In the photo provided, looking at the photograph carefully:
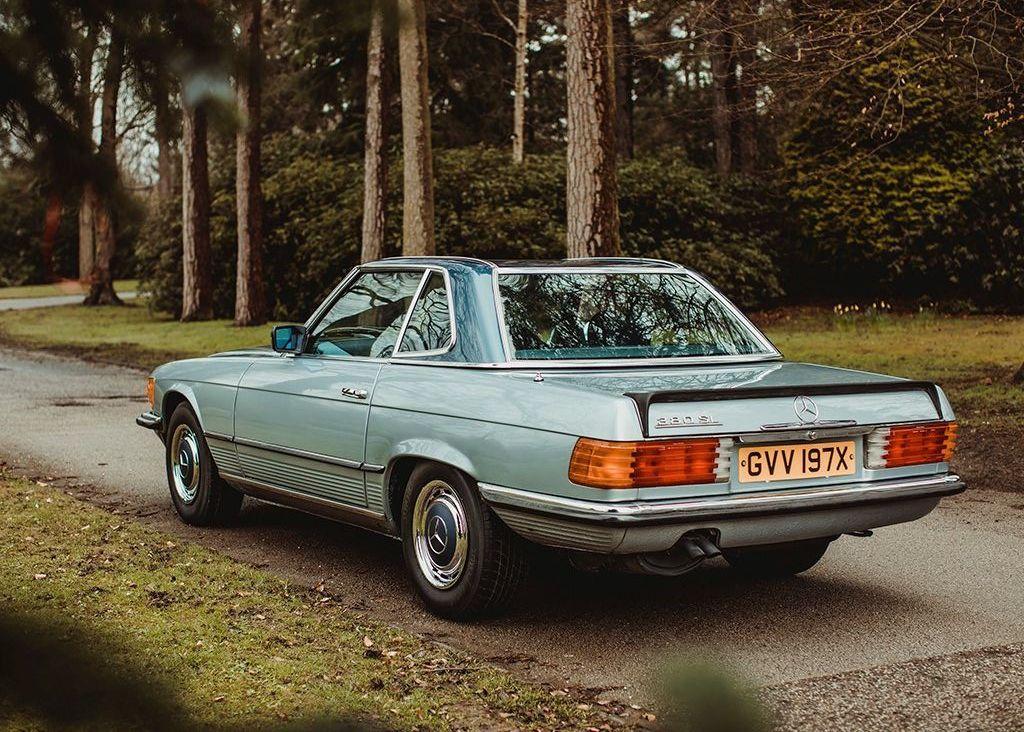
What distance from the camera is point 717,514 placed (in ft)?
16.2

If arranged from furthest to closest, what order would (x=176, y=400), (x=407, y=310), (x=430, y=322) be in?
(x=176, y=400) < (x=407, y=310) < (x=430, y=322)

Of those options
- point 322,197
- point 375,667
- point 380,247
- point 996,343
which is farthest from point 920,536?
point 322,197

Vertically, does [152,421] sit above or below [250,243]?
below

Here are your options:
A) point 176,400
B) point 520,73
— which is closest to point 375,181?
point 520,73

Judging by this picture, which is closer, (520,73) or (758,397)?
(758,397)

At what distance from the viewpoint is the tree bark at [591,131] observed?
43.2 ft

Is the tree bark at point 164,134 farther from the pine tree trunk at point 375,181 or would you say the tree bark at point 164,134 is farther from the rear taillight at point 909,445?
the pine tree trunk at point 375,181

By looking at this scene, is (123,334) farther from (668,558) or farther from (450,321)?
(668,558)

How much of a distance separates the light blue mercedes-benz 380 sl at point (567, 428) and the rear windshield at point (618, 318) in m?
0.01

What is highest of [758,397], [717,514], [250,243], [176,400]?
[250,243]

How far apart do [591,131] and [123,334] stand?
16.2 metres

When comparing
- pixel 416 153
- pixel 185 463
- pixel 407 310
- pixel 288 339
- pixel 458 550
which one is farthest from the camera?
pixel 416 153

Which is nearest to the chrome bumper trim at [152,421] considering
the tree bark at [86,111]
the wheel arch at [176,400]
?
the wheel arch at [176,400]

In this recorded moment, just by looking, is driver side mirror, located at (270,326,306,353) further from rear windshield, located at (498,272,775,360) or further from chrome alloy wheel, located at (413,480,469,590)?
chrome alloy wheel, located at (413,480,469,590)
